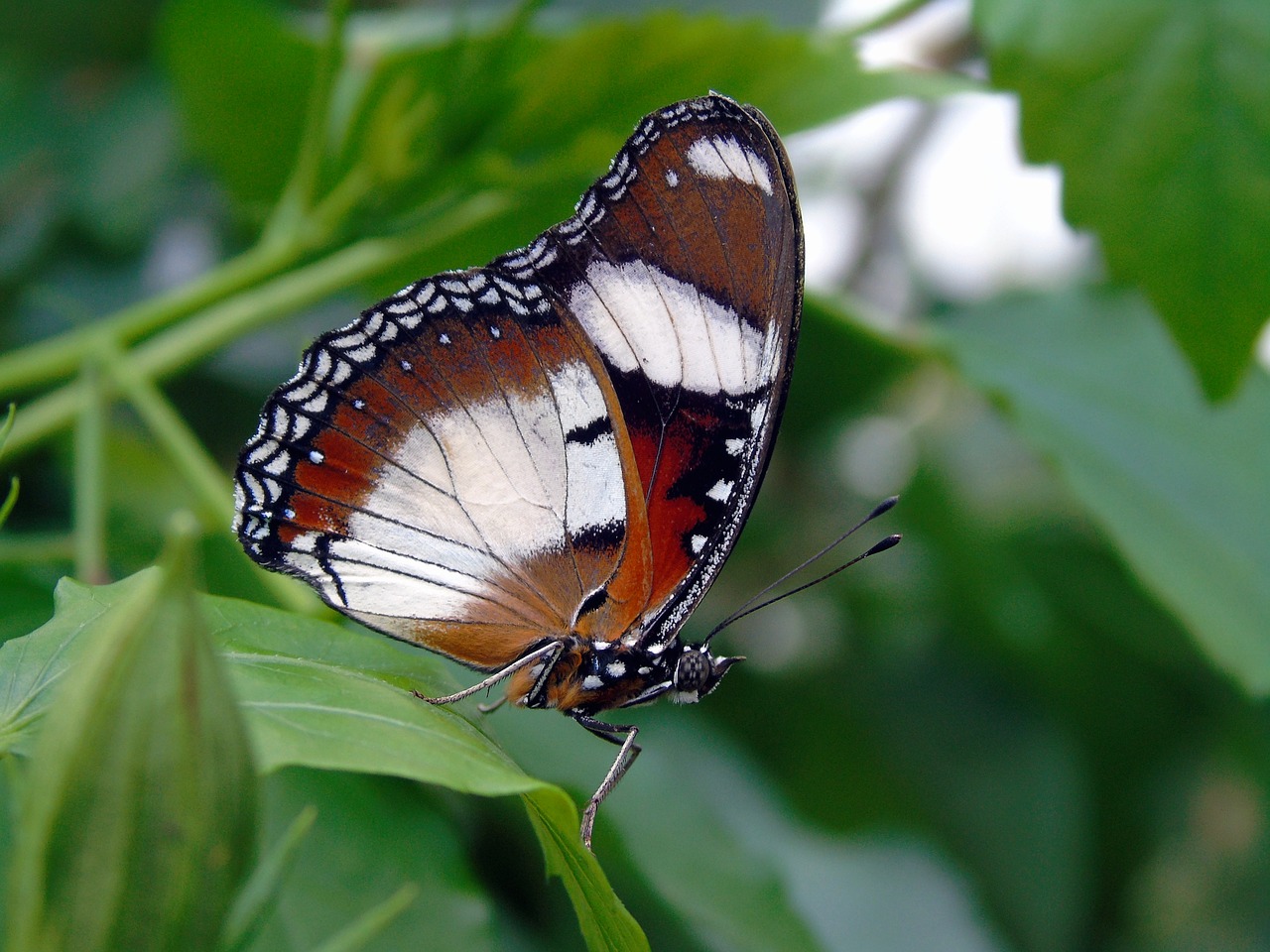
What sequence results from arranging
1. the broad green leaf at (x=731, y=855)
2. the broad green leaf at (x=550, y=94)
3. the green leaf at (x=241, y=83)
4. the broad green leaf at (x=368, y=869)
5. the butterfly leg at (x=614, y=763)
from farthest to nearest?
the green leaf at (x=241, y=83) < the broad green leaf at (x=550, y=94) < the broad green leaf at (x=731, y=855) < the butterfly leg at (x=614, y=763) < the broad green leaf at (x=368, y=869)

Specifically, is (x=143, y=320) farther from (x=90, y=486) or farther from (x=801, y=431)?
(x=801, y=431)

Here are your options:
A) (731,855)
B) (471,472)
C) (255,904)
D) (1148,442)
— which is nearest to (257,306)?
(471,472)

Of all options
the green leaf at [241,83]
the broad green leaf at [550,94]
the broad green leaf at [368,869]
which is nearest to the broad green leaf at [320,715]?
the broad green leaf at [368,869]

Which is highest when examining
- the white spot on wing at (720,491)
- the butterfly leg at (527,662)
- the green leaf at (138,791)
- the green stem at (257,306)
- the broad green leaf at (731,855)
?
the green leaf at (138,791)

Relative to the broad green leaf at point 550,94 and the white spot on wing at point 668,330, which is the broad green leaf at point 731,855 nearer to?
the white spot on wing at point 668,330

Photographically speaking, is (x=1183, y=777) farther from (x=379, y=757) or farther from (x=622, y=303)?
(x=379, y=757)

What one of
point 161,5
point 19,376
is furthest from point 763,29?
point 161,5
